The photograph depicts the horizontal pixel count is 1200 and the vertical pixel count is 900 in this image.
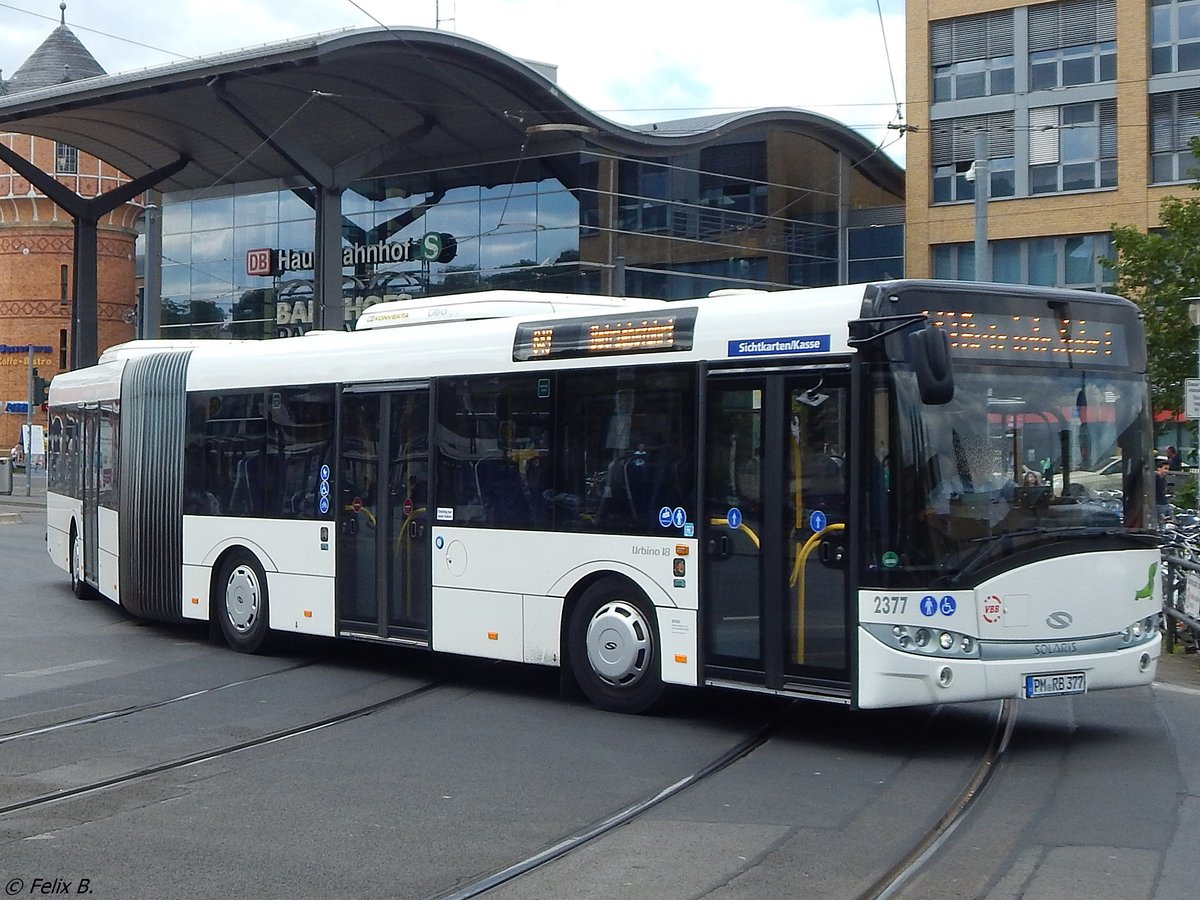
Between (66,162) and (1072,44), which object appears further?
(66,162)

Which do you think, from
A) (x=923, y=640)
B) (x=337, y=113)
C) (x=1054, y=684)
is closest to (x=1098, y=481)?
(x=1054, y=684)

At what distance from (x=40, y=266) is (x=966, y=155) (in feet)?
159

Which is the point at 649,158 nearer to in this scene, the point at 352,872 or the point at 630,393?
the point at 630,393

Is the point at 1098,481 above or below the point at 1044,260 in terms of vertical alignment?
below

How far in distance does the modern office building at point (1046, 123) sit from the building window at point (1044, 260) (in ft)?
0.12

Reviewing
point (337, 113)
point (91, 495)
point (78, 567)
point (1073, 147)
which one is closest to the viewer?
point (91, 495)

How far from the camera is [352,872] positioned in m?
6.56

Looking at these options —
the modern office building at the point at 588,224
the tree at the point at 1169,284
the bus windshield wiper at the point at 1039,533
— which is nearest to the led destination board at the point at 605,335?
the bus windshield wiper at the point at 1039,533

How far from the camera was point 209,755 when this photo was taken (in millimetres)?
9297

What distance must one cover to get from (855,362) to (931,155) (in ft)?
120

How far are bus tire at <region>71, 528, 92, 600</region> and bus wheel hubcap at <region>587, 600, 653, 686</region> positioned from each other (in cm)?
962

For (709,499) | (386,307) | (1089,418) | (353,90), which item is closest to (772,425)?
(709,499)

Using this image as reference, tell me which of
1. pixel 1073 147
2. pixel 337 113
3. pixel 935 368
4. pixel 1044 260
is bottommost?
pixel 935 368

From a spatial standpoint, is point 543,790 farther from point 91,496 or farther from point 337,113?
point 337,113
